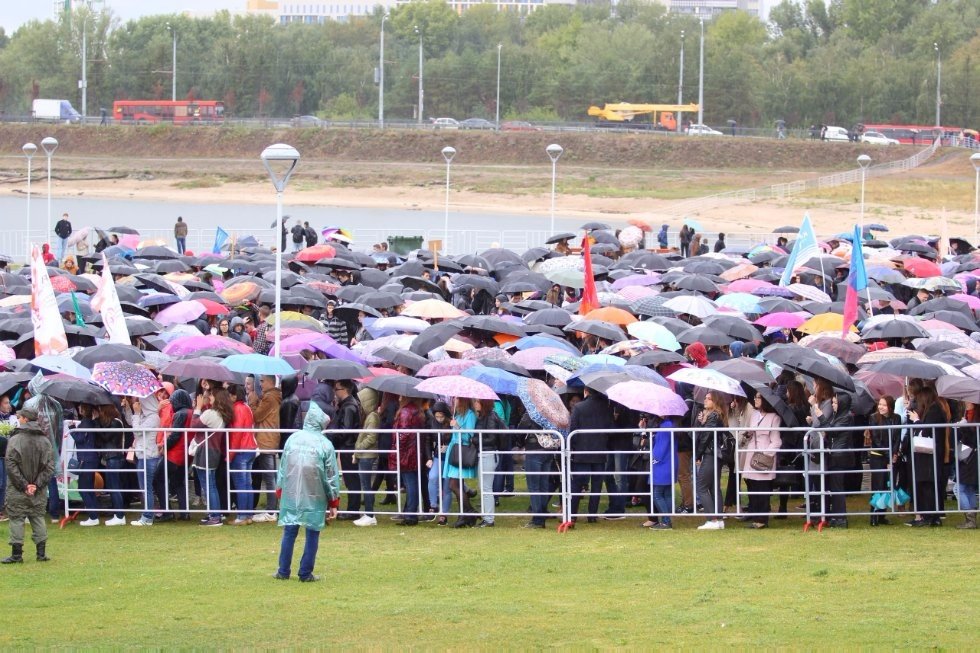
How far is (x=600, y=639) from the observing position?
851 centimetres

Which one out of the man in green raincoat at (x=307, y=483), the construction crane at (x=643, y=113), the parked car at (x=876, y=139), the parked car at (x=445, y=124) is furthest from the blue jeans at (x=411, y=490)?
the construction crane at (x=643, y=113)

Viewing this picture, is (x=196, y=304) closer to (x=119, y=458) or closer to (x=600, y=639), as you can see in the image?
(x=119, y=458)

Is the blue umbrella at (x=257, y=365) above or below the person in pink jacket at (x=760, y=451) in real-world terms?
above

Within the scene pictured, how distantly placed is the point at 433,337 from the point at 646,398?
433 cm

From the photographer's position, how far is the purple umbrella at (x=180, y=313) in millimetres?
18250

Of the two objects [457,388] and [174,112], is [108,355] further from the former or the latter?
[174,112]

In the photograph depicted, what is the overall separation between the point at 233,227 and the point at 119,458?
45.0m

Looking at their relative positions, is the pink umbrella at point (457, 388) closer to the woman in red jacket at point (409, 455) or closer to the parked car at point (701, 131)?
the woman in red jacket at point (409, 455)

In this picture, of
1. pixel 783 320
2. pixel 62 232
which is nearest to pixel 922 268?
pixel 783 320

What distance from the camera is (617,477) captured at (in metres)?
12.7

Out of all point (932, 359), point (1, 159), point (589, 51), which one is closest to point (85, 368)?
point (932, 359)

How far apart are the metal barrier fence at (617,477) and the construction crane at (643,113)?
82790 millimetres

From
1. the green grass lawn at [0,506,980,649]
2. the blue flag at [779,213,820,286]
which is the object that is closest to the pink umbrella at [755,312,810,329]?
the blue flag at [779,213,820,286]

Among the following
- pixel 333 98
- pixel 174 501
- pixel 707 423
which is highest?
pixel 333 98
